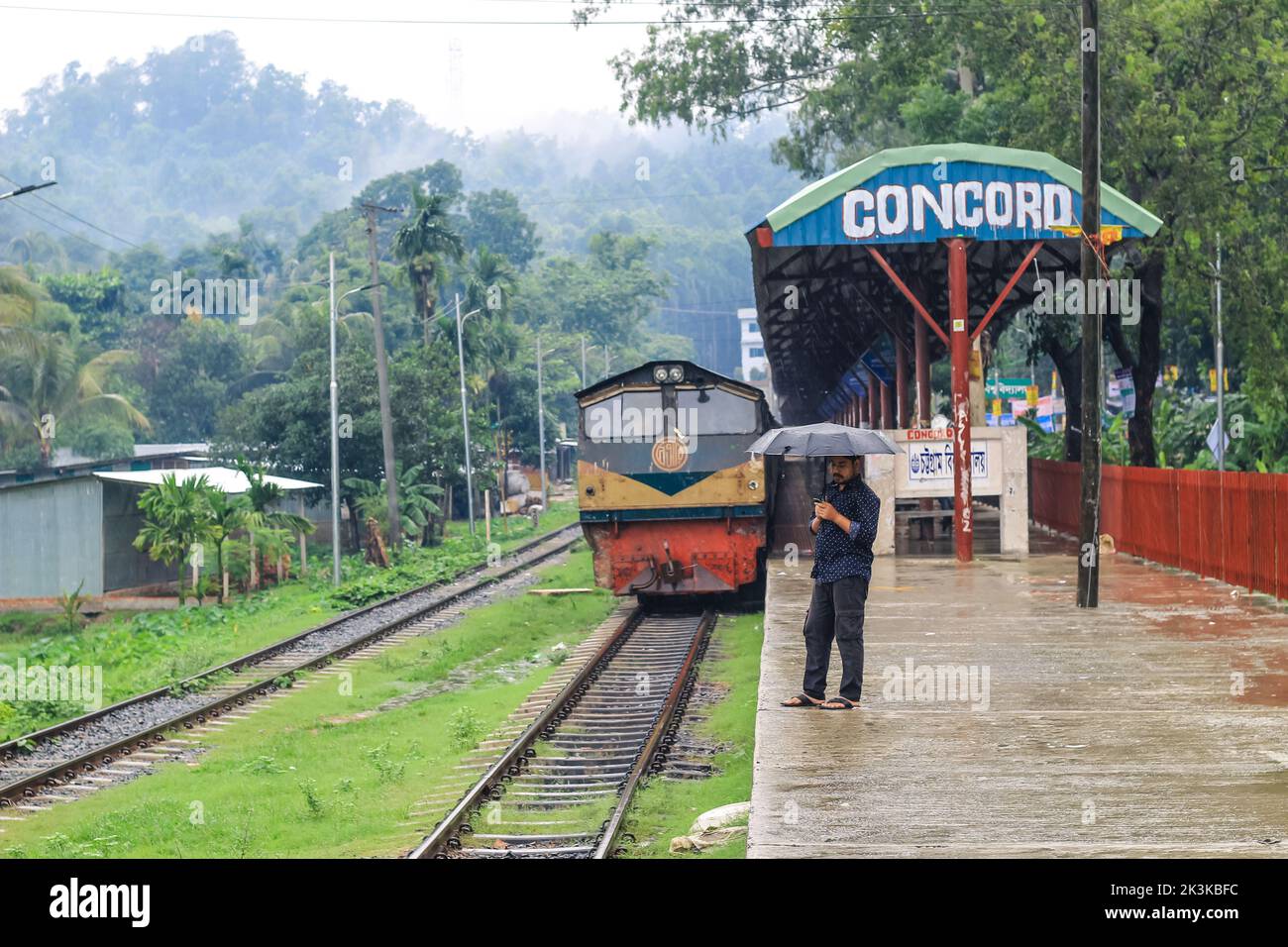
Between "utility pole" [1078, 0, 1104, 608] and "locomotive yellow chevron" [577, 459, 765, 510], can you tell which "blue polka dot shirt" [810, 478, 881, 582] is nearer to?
"utility pole" [1078, 0, 1104, 608]

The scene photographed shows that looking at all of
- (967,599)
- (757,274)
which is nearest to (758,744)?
(967,599)

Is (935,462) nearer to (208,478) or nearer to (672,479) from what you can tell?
(672,479)

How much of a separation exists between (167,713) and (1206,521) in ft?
41.5

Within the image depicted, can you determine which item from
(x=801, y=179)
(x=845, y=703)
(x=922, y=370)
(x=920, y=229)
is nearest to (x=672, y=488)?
(x=920, y=229)

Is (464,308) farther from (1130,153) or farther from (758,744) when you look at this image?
(758,744)

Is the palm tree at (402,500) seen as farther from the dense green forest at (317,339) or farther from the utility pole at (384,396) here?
the utility pole at (384,396)

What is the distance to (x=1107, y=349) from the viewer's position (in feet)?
170

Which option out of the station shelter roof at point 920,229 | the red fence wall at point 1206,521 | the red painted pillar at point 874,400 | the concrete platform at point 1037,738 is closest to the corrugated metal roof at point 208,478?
the station shelter roof at point 920,229

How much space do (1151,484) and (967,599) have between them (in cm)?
550

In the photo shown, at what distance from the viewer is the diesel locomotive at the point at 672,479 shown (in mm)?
22297

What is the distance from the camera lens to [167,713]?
18.0 metres

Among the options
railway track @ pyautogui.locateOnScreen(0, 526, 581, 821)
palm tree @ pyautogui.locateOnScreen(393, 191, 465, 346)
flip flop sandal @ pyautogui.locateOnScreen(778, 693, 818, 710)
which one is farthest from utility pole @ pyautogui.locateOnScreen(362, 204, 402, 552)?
flip flop sandal @ pyautogui.locateOnScreen(778, 693, 818, 710)

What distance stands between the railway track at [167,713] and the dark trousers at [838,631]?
6845 millimetres
